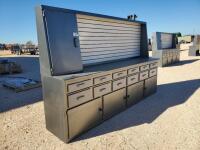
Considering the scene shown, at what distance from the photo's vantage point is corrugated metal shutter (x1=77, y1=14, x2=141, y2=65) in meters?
3.10

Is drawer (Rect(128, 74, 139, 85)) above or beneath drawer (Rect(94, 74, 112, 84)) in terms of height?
beneath

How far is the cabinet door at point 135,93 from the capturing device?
354cm

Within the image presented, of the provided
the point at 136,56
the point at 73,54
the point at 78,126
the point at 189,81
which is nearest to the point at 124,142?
the point at 78,126

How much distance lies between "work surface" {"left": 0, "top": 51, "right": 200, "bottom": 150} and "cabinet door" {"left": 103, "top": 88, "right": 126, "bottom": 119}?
123 mm

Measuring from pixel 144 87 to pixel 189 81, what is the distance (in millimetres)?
2646

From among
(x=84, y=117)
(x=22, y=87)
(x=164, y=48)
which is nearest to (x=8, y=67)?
(x=22, y=87)

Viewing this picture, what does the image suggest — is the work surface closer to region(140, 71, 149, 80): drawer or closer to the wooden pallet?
region(140, 71, 149, 80): drawer

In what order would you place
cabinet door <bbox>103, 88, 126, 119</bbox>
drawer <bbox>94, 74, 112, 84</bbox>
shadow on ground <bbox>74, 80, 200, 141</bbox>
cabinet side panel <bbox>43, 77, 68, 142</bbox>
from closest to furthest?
1. cabinet side panel <bbox>43, 77, 68, 142</bbox>
2. drawer <bbox>94, 74, 112, 84</bbox>
3. shadow on ground <bbox>74, 80, 200, 141</bbox>
4. cabinet door <bbox>103, 88, 126, 119</bbox>

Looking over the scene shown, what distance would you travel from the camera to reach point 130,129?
273 cm

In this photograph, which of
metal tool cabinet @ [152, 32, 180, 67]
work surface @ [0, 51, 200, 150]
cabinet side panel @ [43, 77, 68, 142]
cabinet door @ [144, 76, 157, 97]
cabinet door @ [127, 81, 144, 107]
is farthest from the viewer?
metal tool cabinet @ [152, 32, 180, 67]

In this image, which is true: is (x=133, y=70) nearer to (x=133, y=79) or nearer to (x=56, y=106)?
(x=133, y=79)

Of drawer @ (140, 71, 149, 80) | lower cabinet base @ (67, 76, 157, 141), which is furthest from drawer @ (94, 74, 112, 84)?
drawer @ (140, 71, 149, 80)

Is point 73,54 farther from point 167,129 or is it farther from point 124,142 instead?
point 167,129

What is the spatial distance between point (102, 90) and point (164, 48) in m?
7.64
